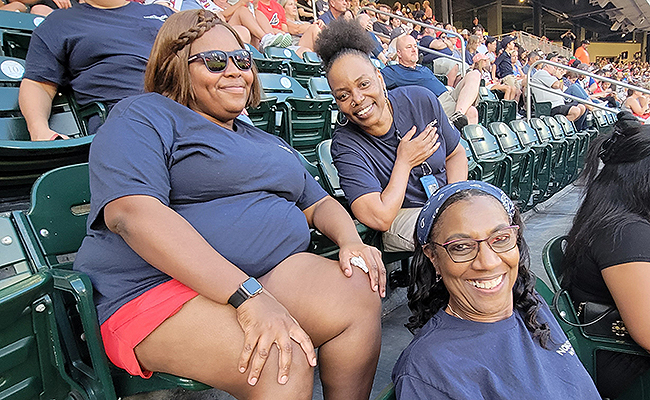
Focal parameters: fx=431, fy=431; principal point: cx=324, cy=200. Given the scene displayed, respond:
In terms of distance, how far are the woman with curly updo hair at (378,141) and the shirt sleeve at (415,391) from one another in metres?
0.83

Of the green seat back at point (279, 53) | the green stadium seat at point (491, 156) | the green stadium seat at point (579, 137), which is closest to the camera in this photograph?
the green stadium seat at point (491, 156)

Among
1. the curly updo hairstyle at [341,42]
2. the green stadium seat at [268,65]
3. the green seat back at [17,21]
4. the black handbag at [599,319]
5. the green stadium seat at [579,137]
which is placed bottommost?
the green stadium seat at [579,137]

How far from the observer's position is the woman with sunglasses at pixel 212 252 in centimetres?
90

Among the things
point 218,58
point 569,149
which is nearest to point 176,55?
point 218,58

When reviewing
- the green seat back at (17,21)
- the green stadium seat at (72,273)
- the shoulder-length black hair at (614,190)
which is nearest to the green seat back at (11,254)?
the green stadium seat at (72,273)

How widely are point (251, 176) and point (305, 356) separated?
474 mm

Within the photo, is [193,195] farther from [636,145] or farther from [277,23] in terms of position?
[277,23]

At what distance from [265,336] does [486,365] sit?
485mm

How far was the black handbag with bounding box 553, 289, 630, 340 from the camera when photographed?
4.36 ft

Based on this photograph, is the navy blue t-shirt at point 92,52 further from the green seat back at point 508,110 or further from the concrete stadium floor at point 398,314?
the green seat back at point 508,110

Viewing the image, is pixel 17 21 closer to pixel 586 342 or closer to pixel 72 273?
pixel 72 273

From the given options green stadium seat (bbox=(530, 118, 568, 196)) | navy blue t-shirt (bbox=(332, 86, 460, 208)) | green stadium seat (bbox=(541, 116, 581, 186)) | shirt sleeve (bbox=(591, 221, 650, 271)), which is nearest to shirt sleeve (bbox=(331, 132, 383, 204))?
navy blue t-shirt (bbox=(332, 86, 460, 208))

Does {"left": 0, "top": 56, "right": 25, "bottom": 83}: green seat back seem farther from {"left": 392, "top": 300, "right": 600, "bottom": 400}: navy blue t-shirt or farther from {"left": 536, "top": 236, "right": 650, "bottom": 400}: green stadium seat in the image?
{"left": 536, "top": 236, "right": 650, "bottom": 400}: green stadium seat

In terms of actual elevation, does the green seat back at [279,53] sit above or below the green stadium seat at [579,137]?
above
